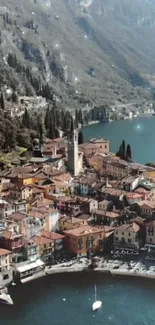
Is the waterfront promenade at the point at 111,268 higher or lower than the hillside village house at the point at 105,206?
lower

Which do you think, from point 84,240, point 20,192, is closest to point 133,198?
point 84,240

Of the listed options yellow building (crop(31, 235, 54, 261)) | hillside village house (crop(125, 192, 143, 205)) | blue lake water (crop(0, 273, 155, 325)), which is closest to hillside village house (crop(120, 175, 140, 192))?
hillside village house (crop(125, 192, 143, 205))

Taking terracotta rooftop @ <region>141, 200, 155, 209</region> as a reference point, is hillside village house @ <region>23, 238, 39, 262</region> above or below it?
below

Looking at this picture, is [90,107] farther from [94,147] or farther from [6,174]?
[6,174]

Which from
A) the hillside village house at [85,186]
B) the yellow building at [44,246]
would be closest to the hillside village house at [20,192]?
the hillside village house at [85,186]

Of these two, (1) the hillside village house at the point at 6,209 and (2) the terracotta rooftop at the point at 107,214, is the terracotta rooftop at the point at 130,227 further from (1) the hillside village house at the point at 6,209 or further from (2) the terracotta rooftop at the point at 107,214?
(1) the hillside village house at the point at 6,209

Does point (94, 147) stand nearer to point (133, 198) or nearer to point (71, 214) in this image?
point (133, 198)

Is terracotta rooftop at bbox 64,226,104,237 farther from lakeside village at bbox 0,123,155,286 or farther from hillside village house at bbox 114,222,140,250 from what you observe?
hillside village house at bbox 114,222,140,250
